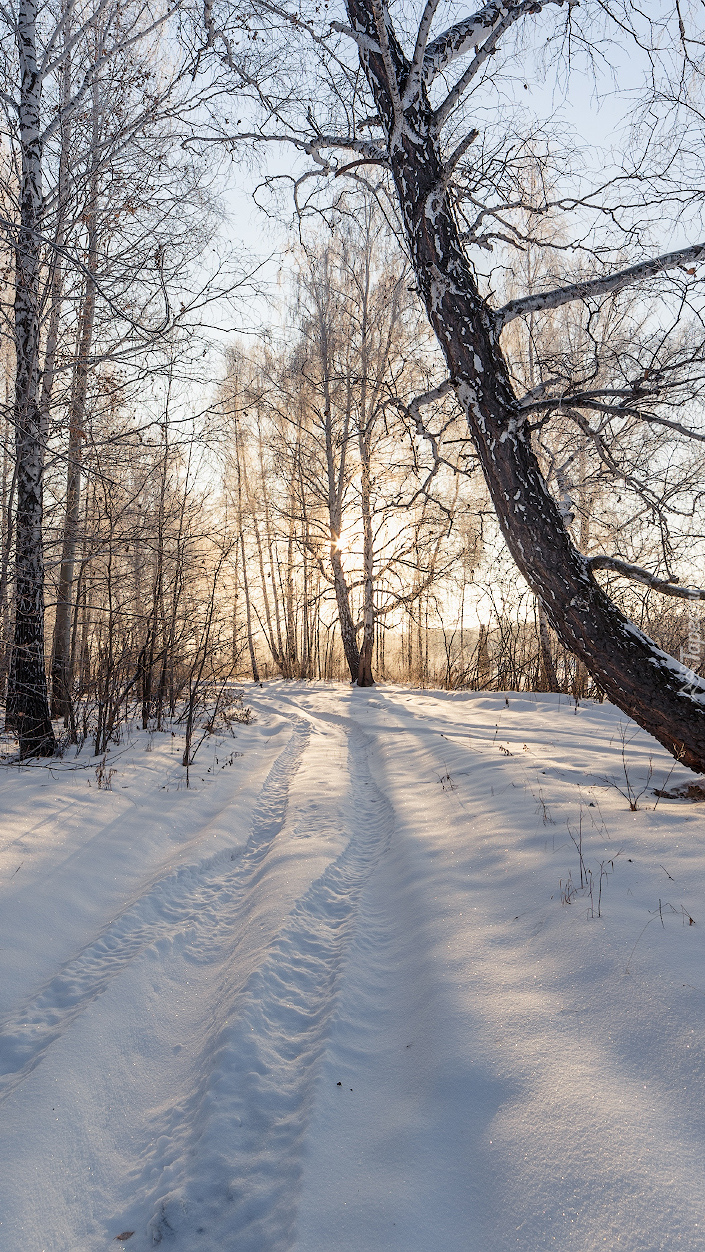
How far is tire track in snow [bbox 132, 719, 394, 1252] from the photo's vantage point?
149 cm

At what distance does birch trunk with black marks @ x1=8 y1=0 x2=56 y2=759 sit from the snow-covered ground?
64.6 inches

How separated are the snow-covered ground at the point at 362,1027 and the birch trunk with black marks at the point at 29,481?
164 cm

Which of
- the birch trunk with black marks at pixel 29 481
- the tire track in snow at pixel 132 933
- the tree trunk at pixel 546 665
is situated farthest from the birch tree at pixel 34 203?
the tree trunk at pixel 546 665

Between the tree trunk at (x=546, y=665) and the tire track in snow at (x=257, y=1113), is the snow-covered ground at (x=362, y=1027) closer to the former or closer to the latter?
the tire track in snow at (x=257, y=1113)

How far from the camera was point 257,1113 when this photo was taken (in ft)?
5.93

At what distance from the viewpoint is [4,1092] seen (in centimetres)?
193

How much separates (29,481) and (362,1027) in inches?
216

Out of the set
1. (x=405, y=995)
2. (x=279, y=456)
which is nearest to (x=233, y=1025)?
(x=405, y=995)

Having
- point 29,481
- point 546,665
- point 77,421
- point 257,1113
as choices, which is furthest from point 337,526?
point 257,1113

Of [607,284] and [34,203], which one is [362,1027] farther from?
[34,203]

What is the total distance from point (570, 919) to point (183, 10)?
6725mm

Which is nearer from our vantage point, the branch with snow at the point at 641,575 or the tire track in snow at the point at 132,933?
the tire track in snow at the point at 132,933

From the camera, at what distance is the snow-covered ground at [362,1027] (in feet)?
4.70

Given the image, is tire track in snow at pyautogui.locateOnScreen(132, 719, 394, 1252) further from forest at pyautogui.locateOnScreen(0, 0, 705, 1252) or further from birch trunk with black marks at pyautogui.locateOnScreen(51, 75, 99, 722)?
birch trunk with black marks at pyautogui.locateOnScreen(51, 75, 99, 722)
